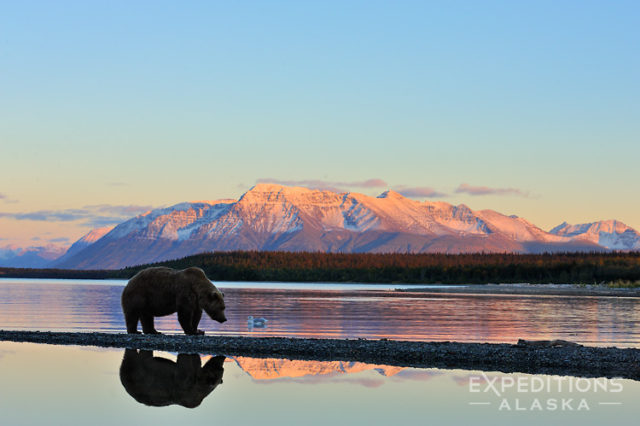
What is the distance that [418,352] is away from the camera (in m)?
25.5

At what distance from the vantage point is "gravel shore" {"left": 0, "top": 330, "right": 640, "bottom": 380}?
23562 millimetres

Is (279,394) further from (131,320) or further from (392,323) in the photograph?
(392,323)

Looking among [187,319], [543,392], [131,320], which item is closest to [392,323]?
[187,319]

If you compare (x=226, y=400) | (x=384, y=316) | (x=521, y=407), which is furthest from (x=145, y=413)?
(x=384, y=316)

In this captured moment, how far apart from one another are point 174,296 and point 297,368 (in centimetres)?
723

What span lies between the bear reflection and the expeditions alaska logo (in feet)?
17.2

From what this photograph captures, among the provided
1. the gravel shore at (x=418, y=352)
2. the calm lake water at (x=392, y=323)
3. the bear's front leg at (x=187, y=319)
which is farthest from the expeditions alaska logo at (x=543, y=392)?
the bear's front leg at (x=187, y=319)

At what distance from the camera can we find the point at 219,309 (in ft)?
94.6

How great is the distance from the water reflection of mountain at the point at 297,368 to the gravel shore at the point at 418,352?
33.9 inches

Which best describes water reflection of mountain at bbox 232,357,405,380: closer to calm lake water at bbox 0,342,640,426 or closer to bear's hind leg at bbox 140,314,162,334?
calm lake water at bbox 0,342,640,426

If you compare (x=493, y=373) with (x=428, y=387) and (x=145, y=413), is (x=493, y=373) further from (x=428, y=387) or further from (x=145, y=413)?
(x=145, y=413)

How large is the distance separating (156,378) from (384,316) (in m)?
27.7

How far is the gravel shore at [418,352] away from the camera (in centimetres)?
2356

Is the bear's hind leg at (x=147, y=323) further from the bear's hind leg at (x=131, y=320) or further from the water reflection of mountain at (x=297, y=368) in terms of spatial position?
the water reflection of mountain at (x=297, y=368)
